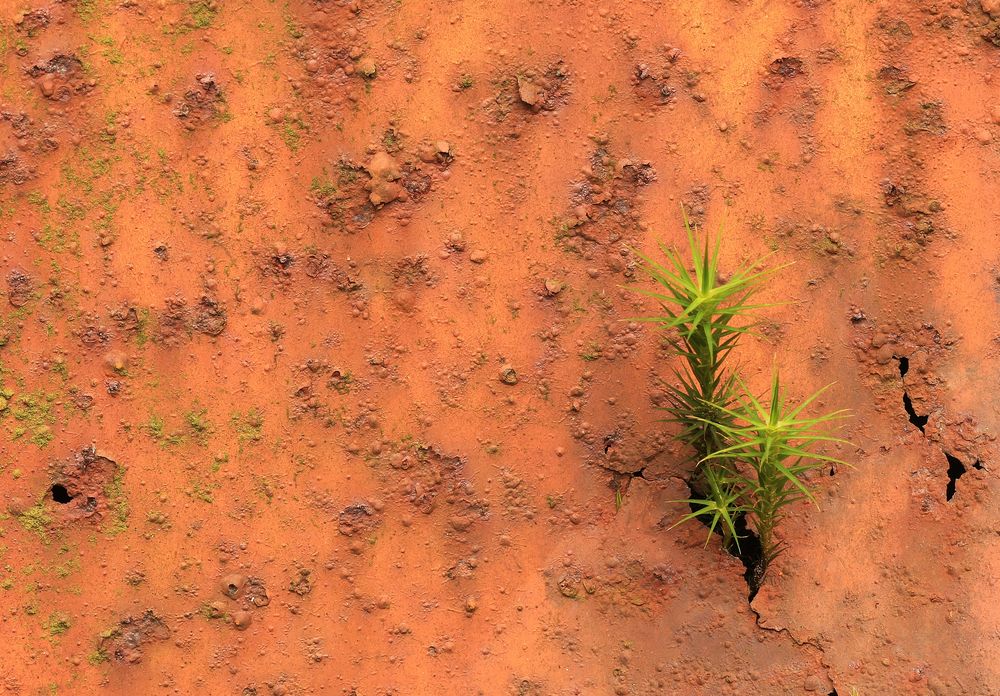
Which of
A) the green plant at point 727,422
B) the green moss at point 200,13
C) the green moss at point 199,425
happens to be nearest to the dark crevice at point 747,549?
the green plant at point 727,422

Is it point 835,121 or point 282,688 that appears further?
point 835,121

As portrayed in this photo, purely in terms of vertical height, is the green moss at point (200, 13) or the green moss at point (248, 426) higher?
the green moss at point (200, 13)

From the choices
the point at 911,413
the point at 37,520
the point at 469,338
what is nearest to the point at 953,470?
the point at 911,413

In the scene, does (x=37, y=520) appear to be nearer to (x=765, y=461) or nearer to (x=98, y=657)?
(x=98, y=657)

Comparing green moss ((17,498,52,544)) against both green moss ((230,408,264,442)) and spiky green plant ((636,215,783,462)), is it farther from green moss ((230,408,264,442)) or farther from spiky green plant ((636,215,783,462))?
spiky green plant ((636,215,783,462))

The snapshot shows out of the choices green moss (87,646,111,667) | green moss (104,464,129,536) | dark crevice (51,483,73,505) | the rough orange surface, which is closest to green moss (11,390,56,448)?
the rough orange surface

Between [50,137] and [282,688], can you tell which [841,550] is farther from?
[50,137]

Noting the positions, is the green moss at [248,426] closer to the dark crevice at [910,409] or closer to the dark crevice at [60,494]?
the dark crevice at [60,494]

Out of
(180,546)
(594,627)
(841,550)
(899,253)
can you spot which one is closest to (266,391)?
(180,546)
